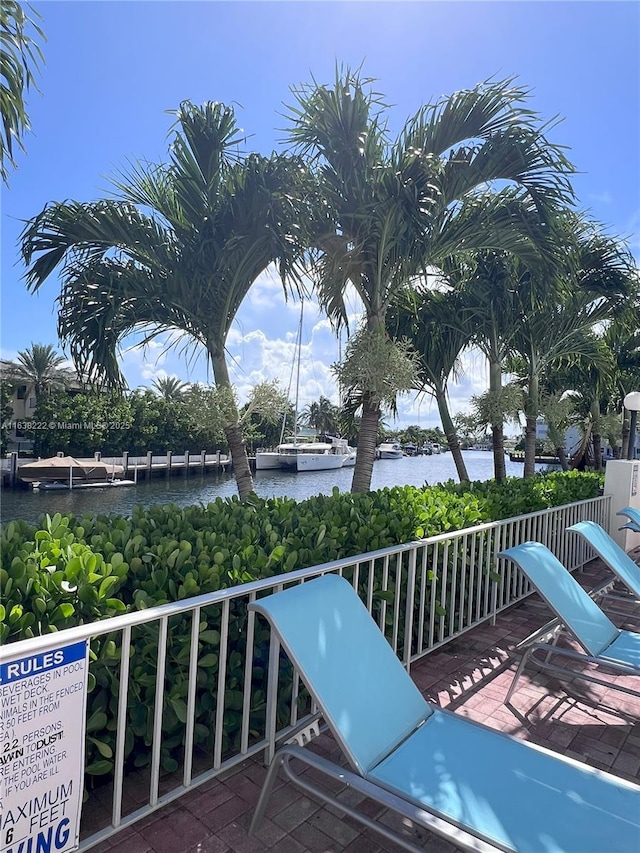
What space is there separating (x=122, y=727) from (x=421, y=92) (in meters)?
6.22

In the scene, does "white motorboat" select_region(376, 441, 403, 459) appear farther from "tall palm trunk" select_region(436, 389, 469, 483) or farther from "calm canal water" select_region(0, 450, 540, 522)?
"tall palm trunk" select_region(436, 389, 469, 483)

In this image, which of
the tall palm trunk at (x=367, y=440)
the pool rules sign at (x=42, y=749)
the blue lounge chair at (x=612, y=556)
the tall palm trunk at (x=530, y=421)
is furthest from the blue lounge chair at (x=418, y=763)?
the tall palm trunk at (x=530, y=421)

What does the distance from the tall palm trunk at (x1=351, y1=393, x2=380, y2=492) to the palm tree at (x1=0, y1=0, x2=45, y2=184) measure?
391cm

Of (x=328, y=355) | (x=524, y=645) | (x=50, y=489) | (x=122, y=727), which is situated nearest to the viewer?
(x=122, y=727)

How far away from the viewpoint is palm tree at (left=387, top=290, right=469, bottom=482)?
8.23m

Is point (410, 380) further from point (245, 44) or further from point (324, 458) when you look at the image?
point (324, 458)

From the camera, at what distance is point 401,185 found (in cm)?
503

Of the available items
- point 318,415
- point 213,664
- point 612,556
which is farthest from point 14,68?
point 318,415

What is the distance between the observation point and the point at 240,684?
238 cm

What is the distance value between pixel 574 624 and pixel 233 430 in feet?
12.1

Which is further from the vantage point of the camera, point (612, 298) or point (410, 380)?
point (612, 298)

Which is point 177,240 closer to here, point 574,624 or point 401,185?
point 401,185

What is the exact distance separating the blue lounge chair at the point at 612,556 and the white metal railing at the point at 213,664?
1183 mm

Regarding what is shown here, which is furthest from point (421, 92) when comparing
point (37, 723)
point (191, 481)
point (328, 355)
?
point (191, 481)
